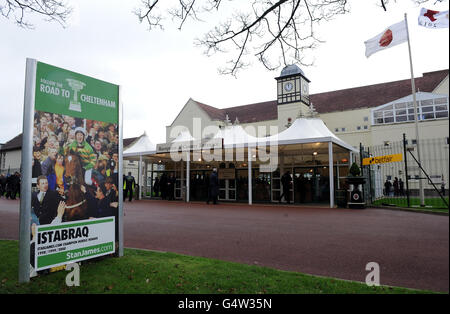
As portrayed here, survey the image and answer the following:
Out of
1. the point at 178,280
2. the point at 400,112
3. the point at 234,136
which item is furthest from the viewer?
the point at 400,112

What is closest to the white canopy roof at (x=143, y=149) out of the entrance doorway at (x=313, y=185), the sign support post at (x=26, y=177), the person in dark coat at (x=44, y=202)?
the entrance doorway at (x=313, y=185)

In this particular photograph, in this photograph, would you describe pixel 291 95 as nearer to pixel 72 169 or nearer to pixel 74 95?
pixel 74 95

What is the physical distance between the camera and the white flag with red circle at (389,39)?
10000 mm

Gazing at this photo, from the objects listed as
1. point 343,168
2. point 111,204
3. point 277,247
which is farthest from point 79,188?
point 343,168

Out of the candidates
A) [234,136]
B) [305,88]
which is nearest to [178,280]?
[234,136]

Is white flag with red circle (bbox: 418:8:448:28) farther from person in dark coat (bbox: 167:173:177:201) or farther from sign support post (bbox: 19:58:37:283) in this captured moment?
person in dark coat (bbox: 167:173:177:201)

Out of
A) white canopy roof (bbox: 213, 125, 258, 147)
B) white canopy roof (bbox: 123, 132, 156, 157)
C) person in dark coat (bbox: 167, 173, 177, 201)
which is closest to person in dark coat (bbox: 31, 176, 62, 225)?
white canopy roof (bbox: 213, 125, 258, 147)

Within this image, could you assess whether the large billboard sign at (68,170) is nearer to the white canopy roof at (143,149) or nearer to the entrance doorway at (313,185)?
the entrance doorway at (313,185)

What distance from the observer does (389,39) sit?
10.1 m

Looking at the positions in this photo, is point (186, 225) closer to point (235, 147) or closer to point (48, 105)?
point (48, 105)

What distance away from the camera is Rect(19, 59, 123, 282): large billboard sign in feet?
11.9

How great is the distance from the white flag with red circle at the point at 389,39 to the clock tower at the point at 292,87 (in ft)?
78.9

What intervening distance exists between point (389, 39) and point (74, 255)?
1099 cm

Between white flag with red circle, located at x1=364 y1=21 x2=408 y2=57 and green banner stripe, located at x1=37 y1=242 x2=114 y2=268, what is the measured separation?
9.72 m
